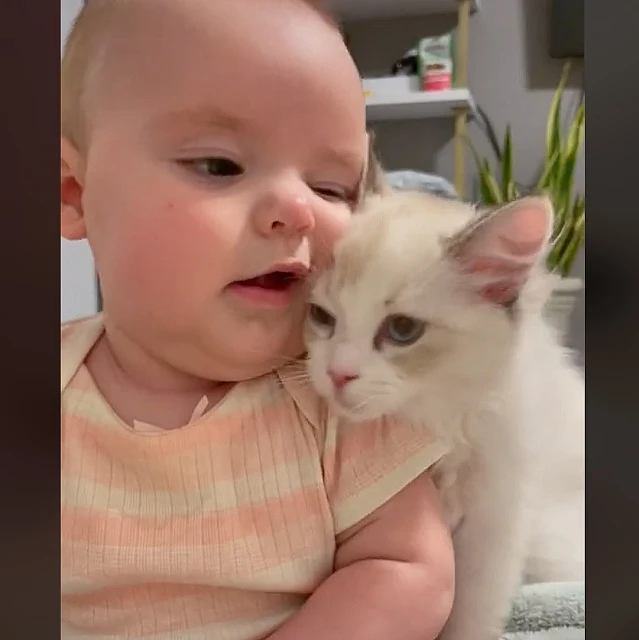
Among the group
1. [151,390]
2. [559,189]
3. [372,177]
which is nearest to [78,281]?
[151,390]

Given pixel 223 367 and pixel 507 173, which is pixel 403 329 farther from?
pixel 507 173

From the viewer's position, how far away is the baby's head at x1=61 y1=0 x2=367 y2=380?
371 millimetres

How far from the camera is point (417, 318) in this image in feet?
1.33

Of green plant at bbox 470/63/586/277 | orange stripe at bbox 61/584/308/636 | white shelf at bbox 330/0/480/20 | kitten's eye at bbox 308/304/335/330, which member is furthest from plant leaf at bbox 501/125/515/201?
orange stripe at bbox 61/584/308/636

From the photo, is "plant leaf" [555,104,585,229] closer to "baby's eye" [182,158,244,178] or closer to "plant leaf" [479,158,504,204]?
"plant leaf" [479,158,504,204]

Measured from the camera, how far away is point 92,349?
47cm

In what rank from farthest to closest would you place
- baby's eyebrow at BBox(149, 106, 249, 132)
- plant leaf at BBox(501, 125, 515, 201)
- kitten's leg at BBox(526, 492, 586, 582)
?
1. plant leaf at BBox(501, 125, 515, 201)
2. kitten's leg at BBox(526, 492, 586, 582)
3. baby's eyebrow at BBox(149, 106, 249, 132)

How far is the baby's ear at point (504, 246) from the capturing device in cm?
38

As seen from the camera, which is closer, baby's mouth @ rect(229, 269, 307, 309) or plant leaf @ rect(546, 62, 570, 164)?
baby's mouth @ rect(229, 269, 307, 309)

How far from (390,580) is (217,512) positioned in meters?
0.10

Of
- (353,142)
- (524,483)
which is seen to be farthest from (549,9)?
(524,483)

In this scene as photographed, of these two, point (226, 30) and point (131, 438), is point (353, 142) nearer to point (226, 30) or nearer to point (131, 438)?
point (226, 30)

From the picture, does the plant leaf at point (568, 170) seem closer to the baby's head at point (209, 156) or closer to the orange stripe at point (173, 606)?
the baby's head at point (209, 156)

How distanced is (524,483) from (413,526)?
0.08 m
